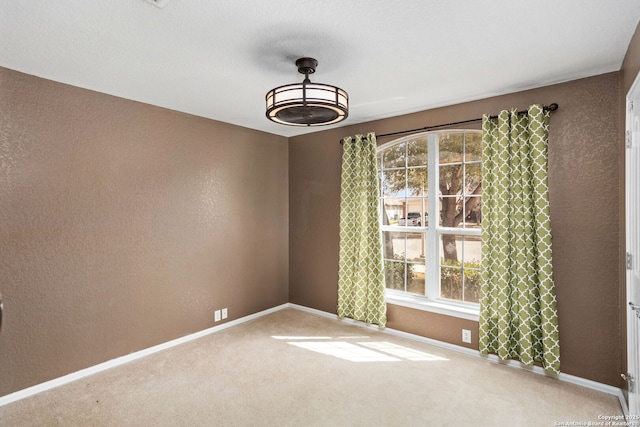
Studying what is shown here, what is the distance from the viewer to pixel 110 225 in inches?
125

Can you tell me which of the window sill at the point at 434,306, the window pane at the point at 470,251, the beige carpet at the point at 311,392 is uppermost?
the window pane at the point at 470,251

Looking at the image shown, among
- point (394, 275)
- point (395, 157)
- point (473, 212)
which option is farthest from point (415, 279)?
point (395, 157)

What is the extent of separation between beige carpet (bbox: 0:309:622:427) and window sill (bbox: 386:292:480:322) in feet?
1.26

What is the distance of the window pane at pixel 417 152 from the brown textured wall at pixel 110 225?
77.6 inches

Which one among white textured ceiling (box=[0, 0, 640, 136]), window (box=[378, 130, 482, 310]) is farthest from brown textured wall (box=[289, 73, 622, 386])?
window (box=[378, 130, 482, 310])

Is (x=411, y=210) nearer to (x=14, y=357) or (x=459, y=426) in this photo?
(x=459, y=426)

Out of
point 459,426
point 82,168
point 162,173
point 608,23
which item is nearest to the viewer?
point 608,23

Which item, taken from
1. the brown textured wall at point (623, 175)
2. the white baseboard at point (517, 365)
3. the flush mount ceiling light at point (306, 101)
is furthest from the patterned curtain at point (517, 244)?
the flush mount ceiling light at point (306, 101)

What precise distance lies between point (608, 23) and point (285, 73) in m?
2.10

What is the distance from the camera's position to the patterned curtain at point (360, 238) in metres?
3.97

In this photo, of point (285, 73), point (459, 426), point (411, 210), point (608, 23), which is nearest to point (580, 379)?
point (459, 426)

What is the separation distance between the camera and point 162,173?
356 cm

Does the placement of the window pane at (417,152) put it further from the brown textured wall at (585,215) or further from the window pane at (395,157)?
the brown textured wall at (585,215)

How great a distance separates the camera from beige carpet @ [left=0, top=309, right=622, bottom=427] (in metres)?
2.38
